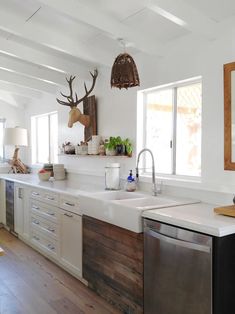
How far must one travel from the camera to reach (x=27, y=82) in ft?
16.1

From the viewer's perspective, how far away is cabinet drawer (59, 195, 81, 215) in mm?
3109

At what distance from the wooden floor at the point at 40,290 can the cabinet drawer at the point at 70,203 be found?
2.35ft

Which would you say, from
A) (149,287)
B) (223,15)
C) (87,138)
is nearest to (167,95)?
(223,15)

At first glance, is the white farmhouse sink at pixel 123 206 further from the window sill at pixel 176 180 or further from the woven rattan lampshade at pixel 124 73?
the woven rattan lampshade at pixel 124 73

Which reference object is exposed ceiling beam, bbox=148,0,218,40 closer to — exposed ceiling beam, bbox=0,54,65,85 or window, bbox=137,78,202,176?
window, bbox=137,78,202,176

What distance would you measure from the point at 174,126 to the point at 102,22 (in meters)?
1.20

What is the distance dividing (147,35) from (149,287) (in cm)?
216

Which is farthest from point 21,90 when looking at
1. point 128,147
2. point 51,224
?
point 128,147

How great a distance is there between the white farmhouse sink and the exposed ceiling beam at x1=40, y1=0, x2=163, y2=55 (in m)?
1.41

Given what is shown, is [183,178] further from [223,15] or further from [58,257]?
[58,257]

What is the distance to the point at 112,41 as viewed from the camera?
3.20 meters

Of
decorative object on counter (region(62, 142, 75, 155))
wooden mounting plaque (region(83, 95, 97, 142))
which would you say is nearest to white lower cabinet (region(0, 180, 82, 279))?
decorative object on counter (region(62, 142, 75, 155))

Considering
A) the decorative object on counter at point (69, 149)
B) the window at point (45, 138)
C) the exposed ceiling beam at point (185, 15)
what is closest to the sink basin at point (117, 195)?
the decorative object on counter at point (69, 149)

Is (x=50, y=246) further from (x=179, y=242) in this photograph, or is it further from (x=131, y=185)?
(x=179, y=242)
